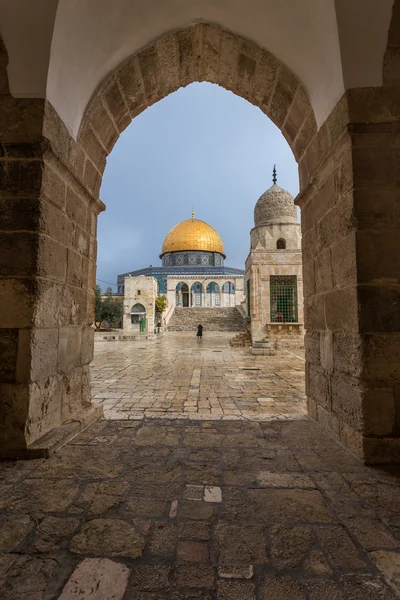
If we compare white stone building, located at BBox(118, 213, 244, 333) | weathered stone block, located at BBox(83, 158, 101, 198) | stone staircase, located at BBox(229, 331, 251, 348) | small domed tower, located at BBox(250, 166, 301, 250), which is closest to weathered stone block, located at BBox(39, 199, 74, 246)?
weathered stone block, located at BBox(83, 158, 101, 198)

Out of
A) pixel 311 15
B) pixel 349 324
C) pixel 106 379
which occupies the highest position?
pixel 311 15

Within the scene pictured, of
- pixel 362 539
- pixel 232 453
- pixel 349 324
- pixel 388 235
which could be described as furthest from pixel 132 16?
pixel 362 539

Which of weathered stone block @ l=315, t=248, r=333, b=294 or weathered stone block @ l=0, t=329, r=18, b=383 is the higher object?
weathered stone block @ l=315, t=248, r=333, b=294

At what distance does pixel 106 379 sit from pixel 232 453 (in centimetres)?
500

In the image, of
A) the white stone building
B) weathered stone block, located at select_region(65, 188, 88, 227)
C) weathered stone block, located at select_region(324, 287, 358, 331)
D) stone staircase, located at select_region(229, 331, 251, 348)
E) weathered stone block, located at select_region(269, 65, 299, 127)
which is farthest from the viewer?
the white stone building

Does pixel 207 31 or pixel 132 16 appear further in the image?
pixel 207 31

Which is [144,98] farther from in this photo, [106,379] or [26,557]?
[106,379]

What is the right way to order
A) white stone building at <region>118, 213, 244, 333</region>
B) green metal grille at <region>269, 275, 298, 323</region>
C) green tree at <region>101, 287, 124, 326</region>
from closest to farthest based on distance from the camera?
green metal grille at <region>269, 275, 298, 323</region> < white stone building at <region>118, 213, 244, 333</region> < green tree at <region>101, 287, 124, 326</region>

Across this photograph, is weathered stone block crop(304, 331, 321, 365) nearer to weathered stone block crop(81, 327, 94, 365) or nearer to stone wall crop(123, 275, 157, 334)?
weathered stone block crop(81, 327, 94, 365)

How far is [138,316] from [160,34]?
25.3m

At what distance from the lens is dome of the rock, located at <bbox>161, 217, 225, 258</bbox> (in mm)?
46375

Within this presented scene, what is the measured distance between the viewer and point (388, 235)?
2254 mm

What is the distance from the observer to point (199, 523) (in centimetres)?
153

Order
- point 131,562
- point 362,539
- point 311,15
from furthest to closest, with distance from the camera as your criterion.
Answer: point 311,15 < point 362,539 < point 131,562
